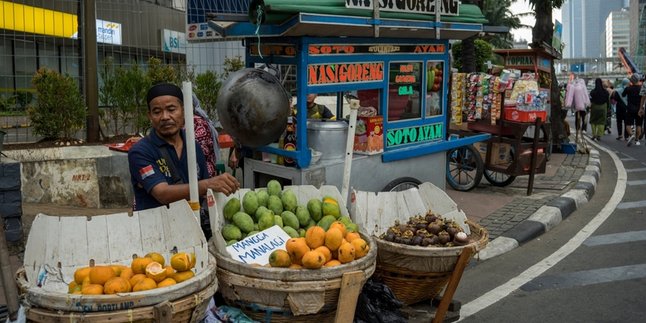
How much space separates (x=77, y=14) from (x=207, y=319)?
25.3ft

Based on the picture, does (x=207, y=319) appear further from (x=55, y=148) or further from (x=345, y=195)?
(x=55, y=148)

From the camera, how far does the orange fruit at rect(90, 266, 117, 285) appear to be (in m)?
2.75

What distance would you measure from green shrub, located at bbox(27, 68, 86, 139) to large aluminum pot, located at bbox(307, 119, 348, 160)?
3.89 m

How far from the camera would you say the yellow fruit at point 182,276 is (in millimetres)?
2818

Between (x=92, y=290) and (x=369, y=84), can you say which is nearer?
(x=92, y=290)

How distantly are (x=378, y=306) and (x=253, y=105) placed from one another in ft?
7.32

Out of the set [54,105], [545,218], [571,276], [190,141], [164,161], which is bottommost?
[571,276]

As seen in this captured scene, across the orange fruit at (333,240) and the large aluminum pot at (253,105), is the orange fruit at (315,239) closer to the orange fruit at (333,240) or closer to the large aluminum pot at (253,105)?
the orange fruit at (333,240)

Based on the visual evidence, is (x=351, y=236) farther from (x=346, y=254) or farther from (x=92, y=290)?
(x=92, y=290)

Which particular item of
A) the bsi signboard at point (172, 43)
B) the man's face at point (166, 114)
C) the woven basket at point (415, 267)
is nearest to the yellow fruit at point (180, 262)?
the man's face at point (166, 114)

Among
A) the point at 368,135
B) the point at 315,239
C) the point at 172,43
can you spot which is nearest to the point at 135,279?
the point at 315,239

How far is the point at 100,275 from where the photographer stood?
9.03 ft

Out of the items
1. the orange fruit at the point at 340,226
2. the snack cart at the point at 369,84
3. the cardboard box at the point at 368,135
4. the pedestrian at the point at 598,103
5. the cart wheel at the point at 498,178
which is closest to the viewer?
the orange fruit at the point at 340,226

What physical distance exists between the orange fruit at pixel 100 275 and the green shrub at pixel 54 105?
20.2 ft
